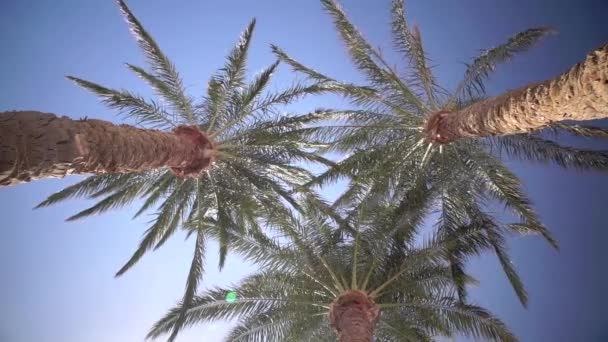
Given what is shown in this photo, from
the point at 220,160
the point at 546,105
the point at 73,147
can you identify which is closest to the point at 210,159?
the point at 220,160

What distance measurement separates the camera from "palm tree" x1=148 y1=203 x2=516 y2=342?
974 cm

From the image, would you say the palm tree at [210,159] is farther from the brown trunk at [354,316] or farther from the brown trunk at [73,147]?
the brown trunk at [354,316]

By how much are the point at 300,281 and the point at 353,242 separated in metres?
1.54

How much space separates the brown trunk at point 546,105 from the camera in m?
4.33

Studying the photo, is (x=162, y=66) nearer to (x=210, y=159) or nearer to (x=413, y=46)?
(x=210, y=159)

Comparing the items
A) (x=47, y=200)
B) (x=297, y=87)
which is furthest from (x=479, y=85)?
(x=47, y=200)

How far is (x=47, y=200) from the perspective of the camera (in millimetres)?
10469

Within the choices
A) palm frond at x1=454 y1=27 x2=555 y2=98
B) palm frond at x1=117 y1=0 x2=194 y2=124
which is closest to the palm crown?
palm frond at x1=117 y1=0 x2=194 y2=124

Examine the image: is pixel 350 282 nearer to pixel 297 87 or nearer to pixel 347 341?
pixel 347 341

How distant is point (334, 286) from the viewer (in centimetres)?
1009

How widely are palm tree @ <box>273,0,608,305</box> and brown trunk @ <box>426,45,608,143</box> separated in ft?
6.56

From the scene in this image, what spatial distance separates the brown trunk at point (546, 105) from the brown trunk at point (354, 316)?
4.06 metres

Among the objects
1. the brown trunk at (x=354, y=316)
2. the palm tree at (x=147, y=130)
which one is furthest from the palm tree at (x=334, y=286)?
the palm tree at (x=147, y=130)

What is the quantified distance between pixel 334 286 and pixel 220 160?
3896 millimetres
